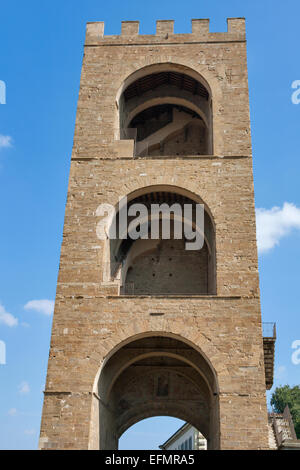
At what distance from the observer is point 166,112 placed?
1894 cm

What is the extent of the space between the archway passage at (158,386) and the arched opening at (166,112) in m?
6.26

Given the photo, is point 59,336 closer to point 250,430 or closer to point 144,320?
point 144,320

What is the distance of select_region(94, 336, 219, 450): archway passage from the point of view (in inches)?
579

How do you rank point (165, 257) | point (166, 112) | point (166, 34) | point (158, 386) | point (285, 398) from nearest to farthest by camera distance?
1. point (158, 386)
2. point (166, 34)
3. point (165, 257)
4. point (166, 112)
5. point (285, 398)

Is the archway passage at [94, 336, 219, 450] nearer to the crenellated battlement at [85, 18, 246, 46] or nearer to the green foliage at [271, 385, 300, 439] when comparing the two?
the crenellated battlement at [85, 18, 246, 46]

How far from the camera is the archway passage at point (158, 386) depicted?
14.7 meters

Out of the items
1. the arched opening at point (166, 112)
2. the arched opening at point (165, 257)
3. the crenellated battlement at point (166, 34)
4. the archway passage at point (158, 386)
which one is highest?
the crenellated battlement at point (166, 34)

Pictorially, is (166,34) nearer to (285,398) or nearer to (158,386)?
(158,386)

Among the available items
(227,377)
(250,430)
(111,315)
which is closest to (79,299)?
(111,315)

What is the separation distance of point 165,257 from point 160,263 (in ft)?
0.88
